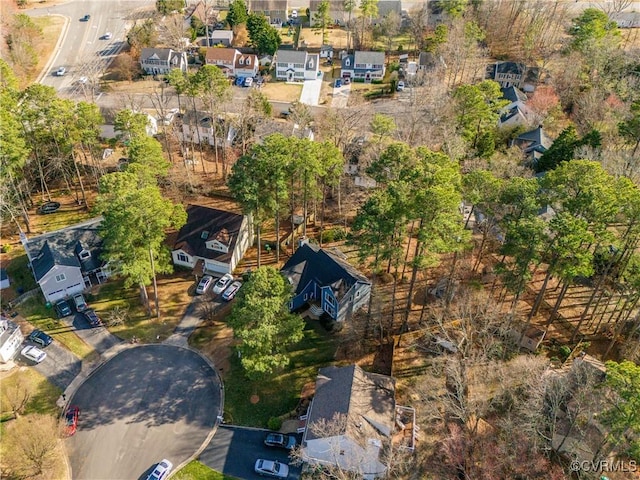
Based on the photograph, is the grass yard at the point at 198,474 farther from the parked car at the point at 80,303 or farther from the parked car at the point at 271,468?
the parked car at the point at 80,303

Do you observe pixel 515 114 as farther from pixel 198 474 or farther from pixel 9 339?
pixel 9 339

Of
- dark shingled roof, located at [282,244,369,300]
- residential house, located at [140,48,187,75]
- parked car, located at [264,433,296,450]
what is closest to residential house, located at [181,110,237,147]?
residential house, located at [140,48,187,75]

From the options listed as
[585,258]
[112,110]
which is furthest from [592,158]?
[112,110]

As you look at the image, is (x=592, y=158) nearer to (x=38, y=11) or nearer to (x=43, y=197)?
(x=43, y=197)

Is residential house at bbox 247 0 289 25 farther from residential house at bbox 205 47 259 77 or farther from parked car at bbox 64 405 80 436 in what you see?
parked car at bbox 64 405 80 436

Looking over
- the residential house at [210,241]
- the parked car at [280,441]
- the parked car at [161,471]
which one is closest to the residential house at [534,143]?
the residential house at [210,241]
